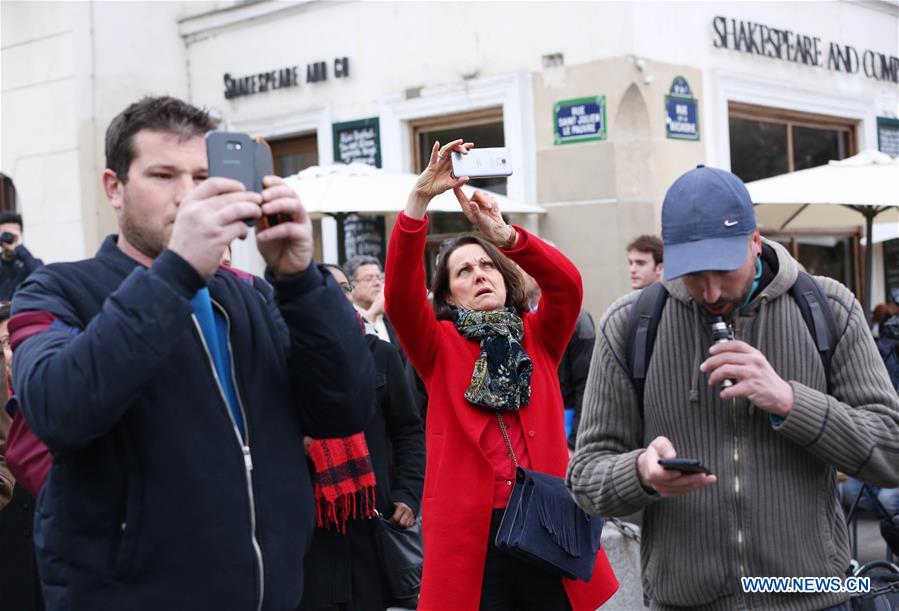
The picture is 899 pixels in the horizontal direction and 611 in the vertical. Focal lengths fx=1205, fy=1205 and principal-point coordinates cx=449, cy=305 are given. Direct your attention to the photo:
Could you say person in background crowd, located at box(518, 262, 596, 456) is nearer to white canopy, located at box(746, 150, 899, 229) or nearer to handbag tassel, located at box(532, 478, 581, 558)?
white canopy, located at box(746, 150, 899, 229)

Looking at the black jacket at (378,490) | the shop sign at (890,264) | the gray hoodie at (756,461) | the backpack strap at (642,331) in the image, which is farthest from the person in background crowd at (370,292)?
the shop sign at (890,264)

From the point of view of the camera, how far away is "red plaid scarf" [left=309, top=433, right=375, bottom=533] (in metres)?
4.55

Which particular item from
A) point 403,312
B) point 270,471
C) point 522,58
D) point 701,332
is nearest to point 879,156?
point 522,58

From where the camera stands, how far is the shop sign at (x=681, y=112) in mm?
10641

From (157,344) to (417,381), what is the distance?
3584mm

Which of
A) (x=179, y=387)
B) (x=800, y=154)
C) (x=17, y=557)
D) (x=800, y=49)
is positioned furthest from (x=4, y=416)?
(x=800, y=154)

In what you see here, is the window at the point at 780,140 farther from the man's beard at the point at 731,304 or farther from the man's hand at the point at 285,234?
the man's hand at the point at 285,234

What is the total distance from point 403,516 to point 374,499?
0.51ft

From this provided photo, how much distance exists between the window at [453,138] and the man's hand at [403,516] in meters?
6.56

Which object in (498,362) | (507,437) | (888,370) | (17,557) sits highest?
(498,362)

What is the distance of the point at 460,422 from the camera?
4.39 meters

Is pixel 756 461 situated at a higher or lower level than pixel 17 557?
higher

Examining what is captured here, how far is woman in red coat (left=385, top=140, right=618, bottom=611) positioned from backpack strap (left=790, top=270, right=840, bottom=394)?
1.39m

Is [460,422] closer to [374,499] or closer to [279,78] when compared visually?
[374,499]
